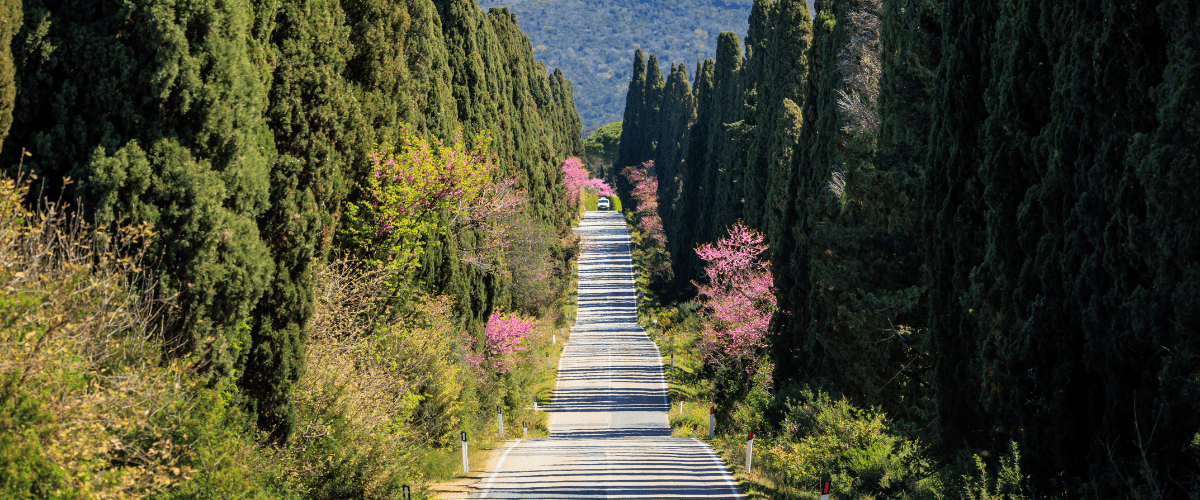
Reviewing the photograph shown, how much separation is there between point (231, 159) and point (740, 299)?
847 inches

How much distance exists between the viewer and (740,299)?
93.9ft

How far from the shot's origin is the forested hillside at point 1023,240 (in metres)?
6.61

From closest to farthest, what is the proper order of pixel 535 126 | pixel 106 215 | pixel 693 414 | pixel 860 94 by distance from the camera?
pixel 106 215 < pixel 860 94 < pixel 693 414 < pixel 535 126

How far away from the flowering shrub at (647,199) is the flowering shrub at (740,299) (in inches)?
1361

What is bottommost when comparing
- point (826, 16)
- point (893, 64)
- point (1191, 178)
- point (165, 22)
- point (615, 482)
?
point (615, 482)

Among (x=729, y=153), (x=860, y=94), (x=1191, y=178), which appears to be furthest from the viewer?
(x=729, y=153)

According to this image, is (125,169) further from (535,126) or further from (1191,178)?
(535,126)

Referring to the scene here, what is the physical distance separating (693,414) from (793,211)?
8.54 m

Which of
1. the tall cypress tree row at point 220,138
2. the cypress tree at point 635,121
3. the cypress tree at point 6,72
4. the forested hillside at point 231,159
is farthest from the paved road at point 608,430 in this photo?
the cypress tree at point 635,121

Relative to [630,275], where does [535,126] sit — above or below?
above

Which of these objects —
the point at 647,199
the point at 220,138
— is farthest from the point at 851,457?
the point at 647,199

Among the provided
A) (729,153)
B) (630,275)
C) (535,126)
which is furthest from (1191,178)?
(630,275)

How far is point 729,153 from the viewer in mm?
41531

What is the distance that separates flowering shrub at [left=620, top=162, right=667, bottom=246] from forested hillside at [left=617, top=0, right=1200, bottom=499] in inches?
1985
